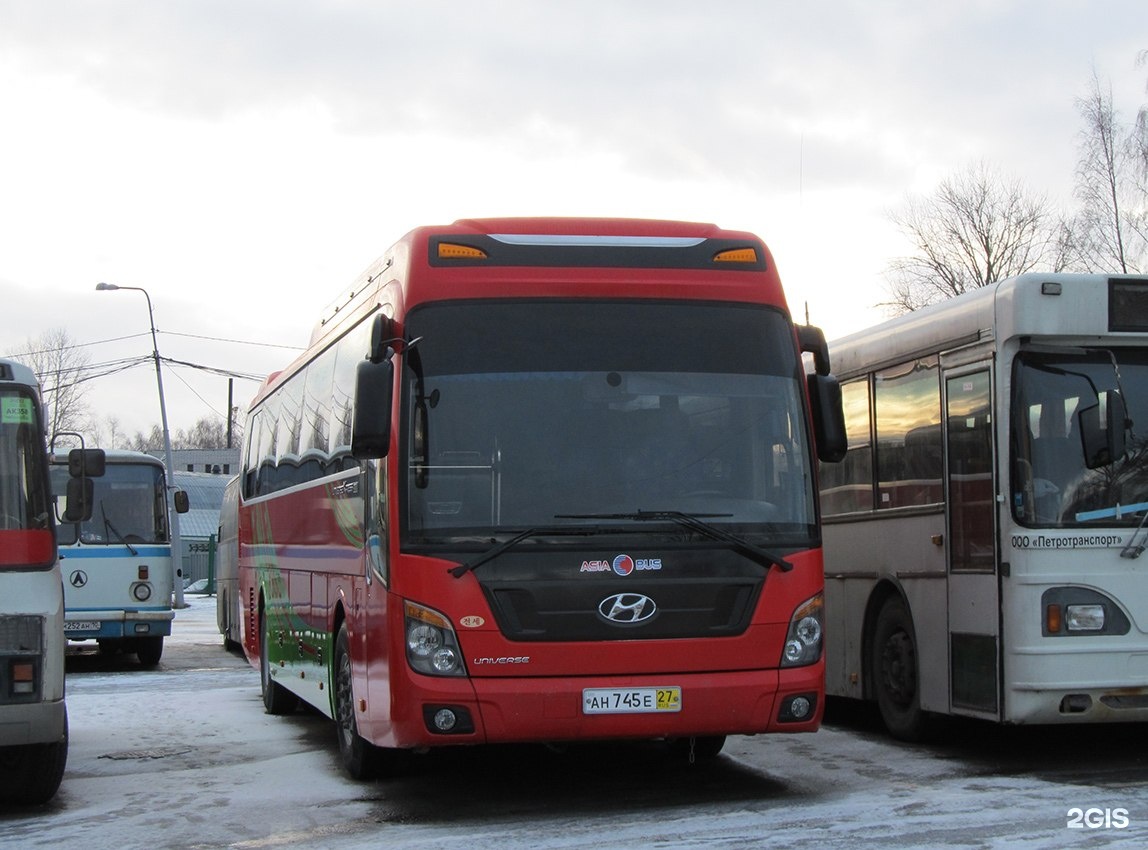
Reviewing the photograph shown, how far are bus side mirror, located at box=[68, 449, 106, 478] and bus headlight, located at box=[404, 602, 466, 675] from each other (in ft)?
10.4

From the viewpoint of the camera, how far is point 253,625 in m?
16.0

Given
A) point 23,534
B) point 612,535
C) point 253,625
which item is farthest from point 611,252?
point 253,625

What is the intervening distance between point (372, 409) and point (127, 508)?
14.2 metres

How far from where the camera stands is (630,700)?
27.1 feet

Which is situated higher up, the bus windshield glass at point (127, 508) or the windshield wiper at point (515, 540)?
the bus windshield glass at point (127, 508)

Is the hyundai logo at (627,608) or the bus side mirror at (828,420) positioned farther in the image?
the bus side mirror at (828,420)

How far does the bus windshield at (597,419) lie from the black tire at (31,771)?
8.96 feet

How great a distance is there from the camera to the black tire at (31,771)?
9375 mm

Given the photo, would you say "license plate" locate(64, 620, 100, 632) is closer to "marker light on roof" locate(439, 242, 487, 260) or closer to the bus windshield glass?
the bus windshield glass

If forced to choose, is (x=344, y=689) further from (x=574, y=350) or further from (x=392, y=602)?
(x=574, y=350)

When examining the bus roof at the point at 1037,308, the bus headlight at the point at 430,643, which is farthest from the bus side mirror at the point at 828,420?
the bus headlight at the point at 430,643

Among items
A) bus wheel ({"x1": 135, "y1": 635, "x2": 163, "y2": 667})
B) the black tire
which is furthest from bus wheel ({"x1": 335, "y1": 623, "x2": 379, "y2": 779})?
bus wheel ({"x1": 135, "y1": 635, "x2": 163, "y2": 667})

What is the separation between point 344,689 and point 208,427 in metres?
148

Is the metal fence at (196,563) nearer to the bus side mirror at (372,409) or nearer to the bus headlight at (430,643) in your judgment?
the bus side mirror at (372,409)
